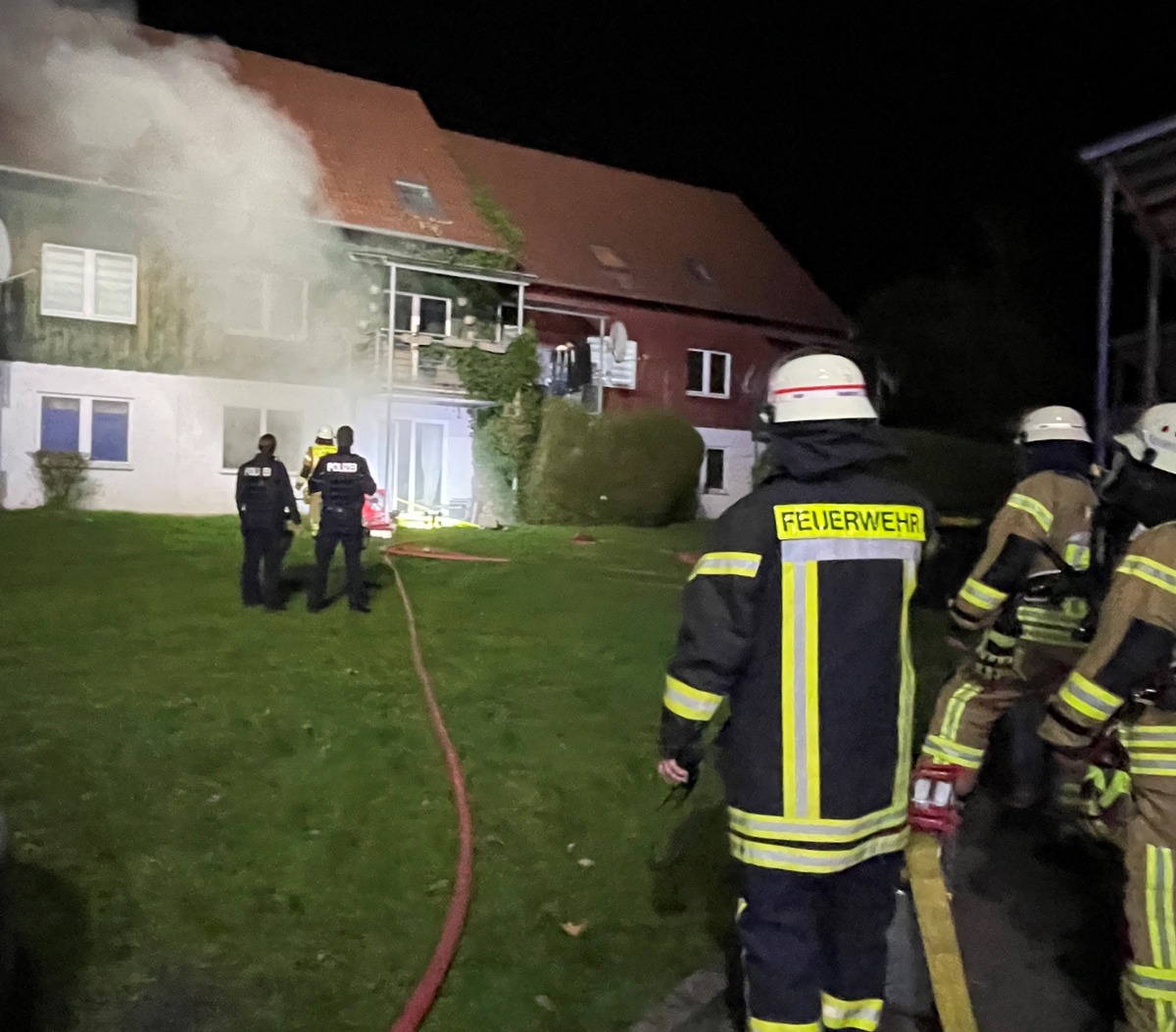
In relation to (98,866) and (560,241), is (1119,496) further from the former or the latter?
(560,241)

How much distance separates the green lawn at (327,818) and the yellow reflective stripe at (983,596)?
1.52 meters

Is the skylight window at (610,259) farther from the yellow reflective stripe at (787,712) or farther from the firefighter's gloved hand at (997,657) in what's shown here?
the yellow reflective stripe at (787,712)

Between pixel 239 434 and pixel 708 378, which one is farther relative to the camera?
pixel 708 378

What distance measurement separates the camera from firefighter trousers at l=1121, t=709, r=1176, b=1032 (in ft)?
9.54

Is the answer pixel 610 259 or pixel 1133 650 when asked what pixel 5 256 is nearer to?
pixel 610 259

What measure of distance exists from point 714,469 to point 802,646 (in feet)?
67.3

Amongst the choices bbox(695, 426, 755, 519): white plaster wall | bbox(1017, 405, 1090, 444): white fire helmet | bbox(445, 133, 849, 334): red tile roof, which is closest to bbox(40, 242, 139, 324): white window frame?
bbox(445, 133, 849, 334): red tile roof

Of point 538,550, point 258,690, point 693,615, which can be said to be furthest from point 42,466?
point 693,615

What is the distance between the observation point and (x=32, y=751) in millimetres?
5250

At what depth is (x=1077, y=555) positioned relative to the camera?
4.82 meters

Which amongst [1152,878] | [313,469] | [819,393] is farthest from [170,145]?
[1152,878]

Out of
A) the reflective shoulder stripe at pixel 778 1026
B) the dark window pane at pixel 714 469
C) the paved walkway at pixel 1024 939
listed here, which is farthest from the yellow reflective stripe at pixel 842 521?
the dark window pane at pixel 714 469

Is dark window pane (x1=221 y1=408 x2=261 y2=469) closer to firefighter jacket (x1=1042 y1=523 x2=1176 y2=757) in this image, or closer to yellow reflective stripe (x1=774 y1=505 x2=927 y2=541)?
yellow reflective stripe (x1=774 y1=505 x2=927 y2=541)

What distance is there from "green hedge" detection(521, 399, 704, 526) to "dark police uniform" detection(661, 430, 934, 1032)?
15248mm
